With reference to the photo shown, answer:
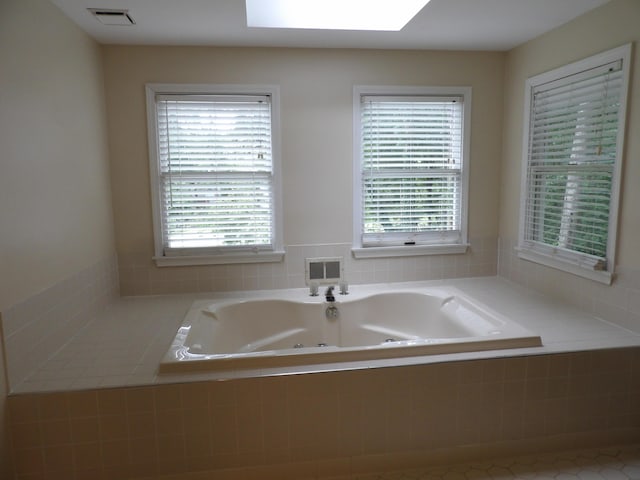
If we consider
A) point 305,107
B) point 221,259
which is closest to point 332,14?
point 305,107

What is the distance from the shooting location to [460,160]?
307cm

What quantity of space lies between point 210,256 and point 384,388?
158 centimetres

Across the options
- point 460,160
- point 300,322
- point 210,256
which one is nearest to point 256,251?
point 210,256

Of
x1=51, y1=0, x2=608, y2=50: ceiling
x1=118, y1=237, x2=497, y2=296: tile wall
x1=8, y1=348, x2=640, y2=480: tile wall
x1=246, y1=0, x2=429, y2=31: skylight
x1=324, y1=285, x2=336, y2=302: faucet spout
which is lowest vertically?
x1=8, y1=348, x2=640, y2=480: tile wall

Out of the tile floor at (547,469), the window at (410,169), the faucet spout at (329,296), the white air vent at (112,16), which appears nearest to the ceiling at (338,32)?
the white air vent at (112,16)

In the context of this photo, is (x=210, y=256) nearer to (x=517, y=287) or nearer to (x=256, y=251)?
(x=256, y=251)

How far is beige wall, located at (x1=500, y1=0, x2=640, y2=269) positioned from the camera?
206 cm

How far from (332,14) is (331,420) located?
2307mm

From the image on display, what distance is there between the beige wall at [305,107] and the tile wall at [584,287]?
0.58 m

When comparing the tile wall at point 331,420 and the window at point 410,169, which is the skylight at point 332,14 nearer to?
the window at point 410,169

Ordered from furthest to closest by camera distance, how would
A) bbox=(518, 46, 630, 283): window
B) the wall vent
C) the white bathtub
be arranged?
the wall vent → the white bathtub → bbox=(518, 46, 630, 283): window

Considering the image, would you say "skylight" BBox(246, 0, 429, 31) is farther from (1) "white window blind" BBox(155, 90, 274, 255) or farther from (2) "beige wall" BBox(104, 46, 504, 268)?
(1) "white window blind" BBox(155, 90, 274, 255)

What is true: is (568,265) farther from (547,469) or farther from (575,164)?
(547,469)

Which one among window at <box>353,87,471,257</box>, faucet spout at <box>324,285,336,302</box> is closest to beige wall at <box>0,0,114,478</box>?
faucet spout at <box>324,285,336,302</box>
